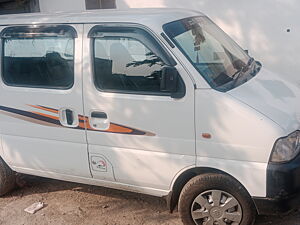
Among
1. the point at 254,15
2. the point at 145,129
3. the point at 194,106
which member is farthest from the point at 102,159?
the point at 254,15

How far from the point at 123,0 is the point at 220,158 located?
6011 millimetres

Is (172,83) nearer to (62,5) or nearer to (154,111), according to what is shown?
(154,111)

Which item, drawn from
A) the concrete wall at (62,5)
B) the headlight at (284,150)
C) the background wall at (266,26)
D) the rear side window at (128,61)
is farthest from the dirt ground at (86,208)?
the concrete wall at (62,5)

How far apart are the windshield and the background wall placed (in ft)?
11.6

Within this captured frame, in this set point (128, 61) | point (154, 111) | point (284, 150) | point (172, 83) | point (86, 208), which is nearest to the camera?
point (284, 150)

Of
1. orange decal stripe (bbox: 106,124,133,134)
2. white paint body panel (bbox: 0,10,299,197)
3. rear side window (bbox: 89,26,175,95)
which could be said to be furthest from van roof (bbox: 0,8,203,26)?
orange decal stripe (bbox: 106,124,133,134)

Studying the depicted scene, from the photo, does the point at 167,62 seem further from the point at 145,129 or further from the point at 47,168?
the point at 47,168

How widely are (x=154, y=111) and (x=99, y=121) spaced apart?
1.92ft

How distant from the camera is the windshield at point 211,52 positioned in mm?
3355

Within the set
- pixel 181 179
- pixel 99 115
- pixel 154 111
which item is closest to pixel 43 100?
pixel 99 115

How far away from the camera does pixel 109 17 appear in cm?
360

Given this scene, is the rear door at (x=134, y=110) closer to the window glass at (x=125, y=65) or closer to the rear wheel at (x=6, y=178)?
the window glass at (x=125, y=65)

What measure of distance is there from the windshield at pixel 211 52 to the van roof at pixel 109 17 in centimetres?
10

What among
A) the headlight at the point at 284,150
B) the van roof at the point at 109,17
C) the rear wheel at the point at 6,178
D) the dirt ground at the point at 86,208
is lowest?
the dirt ground at the point at 86,208
